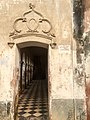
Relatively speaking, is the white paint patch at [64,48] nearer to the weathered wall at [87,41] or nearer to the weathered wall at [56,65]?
the weathered wall at [56,65]

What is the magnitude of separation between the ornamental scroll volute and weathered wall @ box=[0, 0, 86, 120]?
0.41ft

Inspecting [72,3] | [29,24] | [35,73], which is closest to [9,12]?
[29,24]

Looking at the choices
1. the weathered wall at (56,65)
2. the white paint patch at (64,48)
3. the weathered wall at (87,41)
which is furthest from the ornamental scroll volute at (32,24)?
the weathered wall at (87,41)

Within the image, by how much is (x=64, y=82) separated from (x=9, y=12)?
8.31ft

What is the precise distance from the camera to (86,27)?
602 centimetres

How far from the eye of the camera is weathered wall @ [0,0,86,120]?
5.80 meters

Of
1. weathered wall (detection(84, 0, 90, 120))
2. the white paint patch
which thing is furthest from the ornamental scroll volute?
weathered wall (detection(84, 0, 90, 120))

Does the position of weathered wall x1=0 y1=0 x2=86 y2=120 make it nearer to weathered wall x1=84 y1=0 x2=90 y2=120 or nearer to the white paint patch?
the white paint patch

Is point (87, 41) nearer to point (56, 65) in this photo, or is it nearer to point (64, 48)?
point (64, 48)

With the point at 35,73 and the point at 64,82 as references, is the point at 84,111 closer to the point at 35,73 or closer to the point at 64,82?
the point at 64,82

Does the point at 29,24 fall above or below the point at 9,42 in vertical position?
above

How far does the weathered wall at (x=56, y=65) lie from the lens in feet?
19.0

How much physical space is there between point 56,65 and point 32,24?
1352mm

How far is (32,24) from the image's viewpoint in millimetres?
6137
